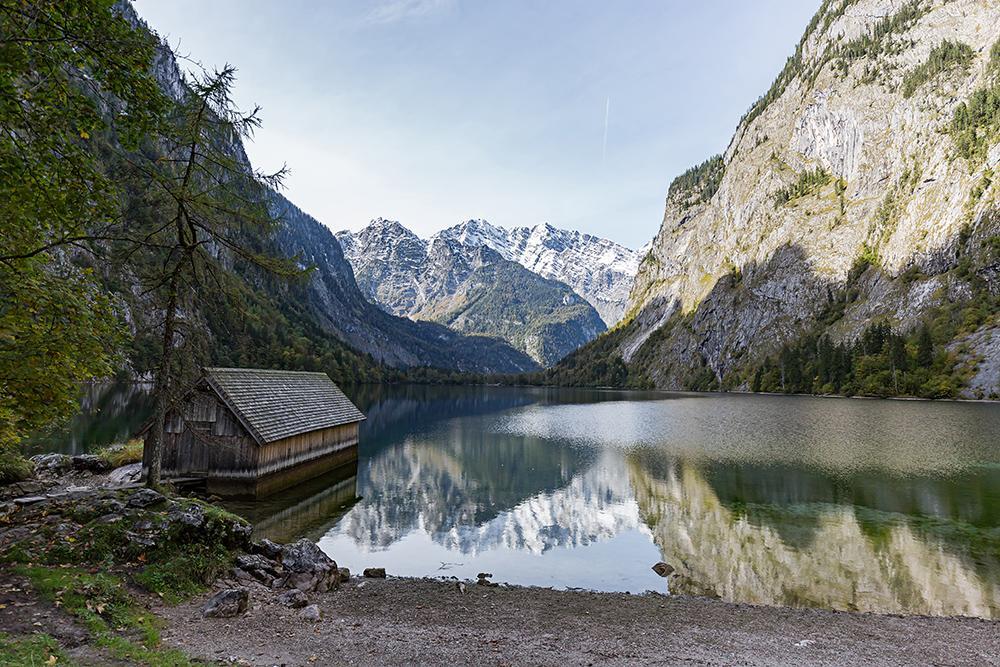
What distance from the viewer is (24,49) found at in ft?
27.0

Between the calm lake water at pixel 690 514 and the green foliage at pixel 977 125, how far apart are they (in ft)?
431

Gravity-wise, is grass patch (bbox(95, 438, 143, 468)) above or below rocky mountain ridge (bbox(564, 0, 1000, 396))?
below

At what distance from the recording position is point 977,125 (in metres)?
146

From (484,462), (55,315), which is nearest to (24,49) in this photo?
(55,315)

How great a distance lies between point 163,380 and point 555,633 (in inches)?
628

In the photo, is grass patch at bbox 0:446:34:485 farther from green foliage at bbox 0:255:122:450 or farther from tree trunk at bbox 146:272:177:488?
green foliage at bbox 0:255:122:450

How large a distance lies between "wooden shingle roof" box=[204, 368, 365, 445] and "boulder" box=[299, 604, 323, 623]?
15.6 metres

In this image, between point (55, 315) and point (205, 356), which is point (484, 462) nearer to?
point (205, 356)

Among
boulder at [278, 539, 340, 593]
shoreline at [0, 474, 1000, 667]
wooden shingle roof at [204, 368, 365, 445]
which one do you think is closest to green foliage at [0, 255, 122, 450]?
shoreline at [0, 474, 1000, 667]

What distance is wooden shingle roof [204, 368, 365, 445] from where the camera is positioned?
27625 mm

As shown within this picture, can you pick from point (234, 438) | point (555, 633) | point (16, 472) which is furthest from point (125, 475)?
point (555, 633)

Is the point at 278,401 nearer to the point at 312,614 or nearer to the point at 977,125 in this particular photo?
the point at 312,614

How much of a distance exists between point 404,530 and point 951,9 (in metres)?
274

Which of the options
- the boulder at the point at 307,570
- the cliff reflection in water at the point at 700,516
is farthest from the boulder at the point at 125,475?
the boulder at the point at 307,570
